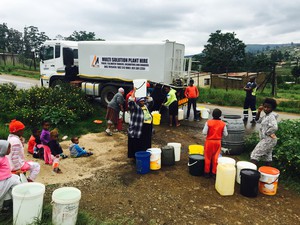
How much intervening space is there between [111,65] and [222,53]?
37.1 metres

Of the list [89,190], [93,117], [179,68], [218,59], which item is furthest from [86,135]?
[218,59]

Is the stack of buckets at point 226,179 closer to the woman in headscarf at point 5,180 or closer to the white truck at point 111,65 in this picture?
the woman in headscarf at point 5,180

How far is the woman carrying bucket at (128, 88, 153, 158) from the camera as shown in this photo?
6.17m

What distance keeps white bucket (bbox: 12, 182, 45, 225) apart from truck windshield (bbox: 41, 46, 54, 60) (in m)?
11.6

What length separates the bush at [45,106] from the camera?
9.11 m

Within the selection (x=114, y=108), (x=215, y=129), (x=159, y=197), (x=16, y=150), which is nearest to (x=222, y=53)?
(x=114, y=108)

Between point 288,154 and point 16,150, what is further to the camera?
point 288,154

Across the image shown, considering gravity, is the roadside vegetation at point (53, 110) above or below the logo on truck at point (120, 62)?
below

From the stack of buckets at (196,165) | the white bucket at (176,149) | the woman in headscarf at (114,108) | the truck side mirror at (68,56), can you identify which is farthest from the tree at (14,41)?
the stack of buckets at (196,165)

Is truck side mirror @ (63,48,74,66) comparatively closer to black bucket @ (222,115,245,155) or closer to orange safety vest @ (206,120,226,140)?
black bucket @ (222,115,245,155)

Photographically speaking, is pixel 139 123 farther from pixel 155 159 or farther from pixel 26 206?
pixel 26 206

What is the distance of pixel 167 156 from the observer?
244 inches

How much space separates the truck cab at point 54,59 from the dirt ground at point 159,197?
27.3ft

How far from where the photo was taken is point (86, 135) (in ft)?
28.5
